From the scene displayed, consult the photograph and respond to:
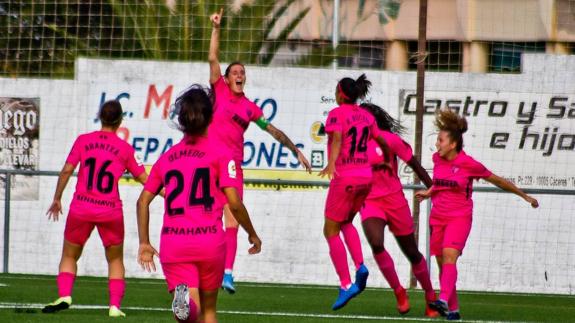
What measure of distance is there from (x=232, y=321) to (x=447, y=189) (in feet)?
7.84

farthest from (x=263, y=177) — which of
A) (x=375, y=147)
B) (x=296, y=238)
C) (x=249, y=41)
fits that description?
(x=375, y=147)

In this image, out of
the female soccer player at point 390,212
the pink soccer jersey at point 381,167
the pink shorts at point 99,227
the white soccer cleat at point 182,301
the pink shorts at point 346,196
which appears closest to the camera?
the white soccer cleat at point 182,301

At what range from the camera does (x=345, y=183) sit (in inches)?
474

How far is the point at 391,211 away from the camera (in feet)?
40.0

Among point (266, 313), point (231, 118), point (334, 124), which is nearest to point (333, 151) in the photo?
point (334, 124)

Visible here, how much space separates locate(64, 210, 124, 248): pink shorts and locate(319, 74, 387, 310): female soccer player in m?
2.07

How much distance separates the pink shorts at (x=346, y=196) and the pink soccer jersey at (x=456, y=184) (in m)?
0.71

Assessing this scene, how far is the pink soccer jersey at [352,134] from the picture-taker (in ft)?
39.1

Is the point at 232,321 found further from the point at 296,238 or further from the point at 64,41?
the point at 64,41

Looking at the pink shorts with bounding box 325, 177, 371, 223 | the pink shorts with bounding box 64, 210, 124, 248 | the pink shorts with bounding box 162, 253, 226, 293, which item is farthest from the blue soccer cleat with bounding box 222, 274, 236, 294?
the pink shorts with bounding box 162, 253, 226, 293

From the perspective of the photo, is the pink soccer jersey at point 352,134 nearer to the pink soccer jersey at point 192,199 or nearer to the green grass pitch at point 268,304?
the green grass pitch at point 268,304

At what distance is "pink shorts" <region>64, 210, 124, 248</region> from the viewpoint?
11.1 metres

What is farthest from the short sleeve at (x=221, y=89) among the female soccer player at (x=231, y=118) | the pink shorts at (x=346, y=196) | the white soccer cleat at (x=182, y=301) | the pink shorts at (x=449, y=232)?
the white soccer cleat at (x=182, y=301)

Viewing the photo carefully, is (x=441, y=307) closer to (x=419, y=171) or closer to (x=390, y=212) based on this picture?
(x=390, y=212)
